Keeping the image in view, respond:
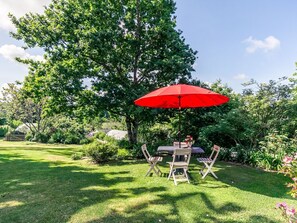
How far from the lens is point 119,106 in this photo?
11766 millimetres

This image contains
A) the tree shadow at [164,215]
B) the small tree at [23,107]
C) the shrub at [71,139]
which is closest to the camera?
the tree shadow at [164,215]

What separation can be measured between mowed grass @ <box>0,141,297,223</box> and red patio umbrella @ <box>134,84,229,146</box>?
242 centimetres

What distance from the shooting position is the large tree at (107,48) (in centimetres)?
1141

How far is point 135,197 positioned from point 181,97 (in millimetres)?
3411

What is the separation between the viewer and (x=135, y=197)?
4.93 m

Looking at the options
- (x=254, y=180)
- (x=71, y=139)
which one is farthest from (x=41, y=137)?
(x=254, y=180)

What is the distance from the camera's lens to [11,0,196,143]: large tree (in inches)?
449

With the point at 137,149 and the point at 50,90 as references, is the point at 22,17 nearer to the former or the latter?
the point at 50,90

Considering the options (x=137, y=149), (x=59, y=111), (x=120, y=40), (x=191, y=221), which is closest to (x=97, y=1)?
(x=120, y=40)

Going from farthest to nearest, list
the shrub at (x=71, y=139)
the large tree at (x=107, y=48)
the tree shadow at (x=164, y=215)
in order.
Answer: the shrub at (x=71, y=139), the large tree at (x=107, y=48), the tree shadow at (x=164, y=215)

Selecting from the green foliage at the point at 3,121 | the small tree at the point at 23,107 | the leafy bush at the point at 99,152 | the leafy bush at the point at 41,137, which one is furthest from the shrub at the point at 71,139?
the green foliage at the point at 3,121

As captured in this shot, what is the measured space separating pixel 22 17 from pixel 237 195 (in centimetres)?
1465

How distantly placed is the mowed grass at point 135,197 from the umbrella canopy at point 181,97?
2.42m

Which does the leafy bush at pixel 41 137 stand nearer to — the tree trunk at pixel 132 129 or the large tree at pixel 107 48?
the large tree at pixel 107 48
